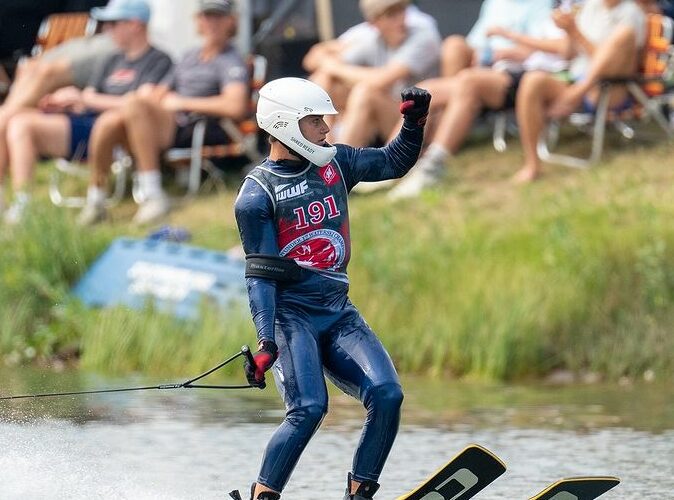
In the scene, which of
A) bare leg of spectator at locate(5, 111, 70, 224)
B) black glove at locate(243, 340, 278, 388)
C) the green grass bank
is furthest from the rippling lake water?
bare leg of spectator at locate(5, 111, 70, 224)

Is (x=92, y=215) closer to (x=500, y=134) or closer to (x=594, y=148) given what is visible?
(x=500, y=134)

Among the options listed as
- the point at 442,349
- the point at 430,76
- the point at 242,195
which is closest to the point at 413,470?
the point at 242,195

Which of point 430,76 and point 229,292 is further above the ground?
point 430,76

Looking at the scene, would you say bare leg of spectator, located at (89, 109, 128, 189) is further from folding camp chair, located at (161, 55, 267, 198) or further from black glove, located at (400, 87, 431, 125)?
black glove, located at (400, 87, 431, 125)

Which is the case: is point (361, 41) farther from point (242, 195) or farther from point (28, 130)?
point (242, 195)

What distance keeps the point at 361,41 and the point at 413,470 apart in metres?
6.77

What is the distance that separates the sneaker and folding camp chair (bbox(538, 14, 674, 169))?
3.89m

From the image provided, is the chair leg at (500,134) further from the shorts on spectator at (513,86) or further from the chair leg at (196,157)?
the chair leg at (196,157)

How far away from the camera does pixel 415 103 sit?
713cm

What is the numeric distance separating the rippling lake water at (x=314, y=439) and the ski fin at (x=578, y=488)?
0.99 meters

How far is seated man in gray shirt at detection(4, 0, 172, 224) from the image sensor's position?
15312mm

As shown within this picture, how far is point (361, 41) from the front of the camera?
48.2 ft

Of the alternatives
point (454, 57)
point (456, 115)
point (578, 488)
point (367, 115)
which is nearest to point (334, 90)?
point (367, 115)

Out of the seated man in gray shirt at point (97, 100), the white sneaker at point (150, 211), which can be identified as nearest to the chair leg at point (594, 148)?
the white sneaker at point (150, 211)
